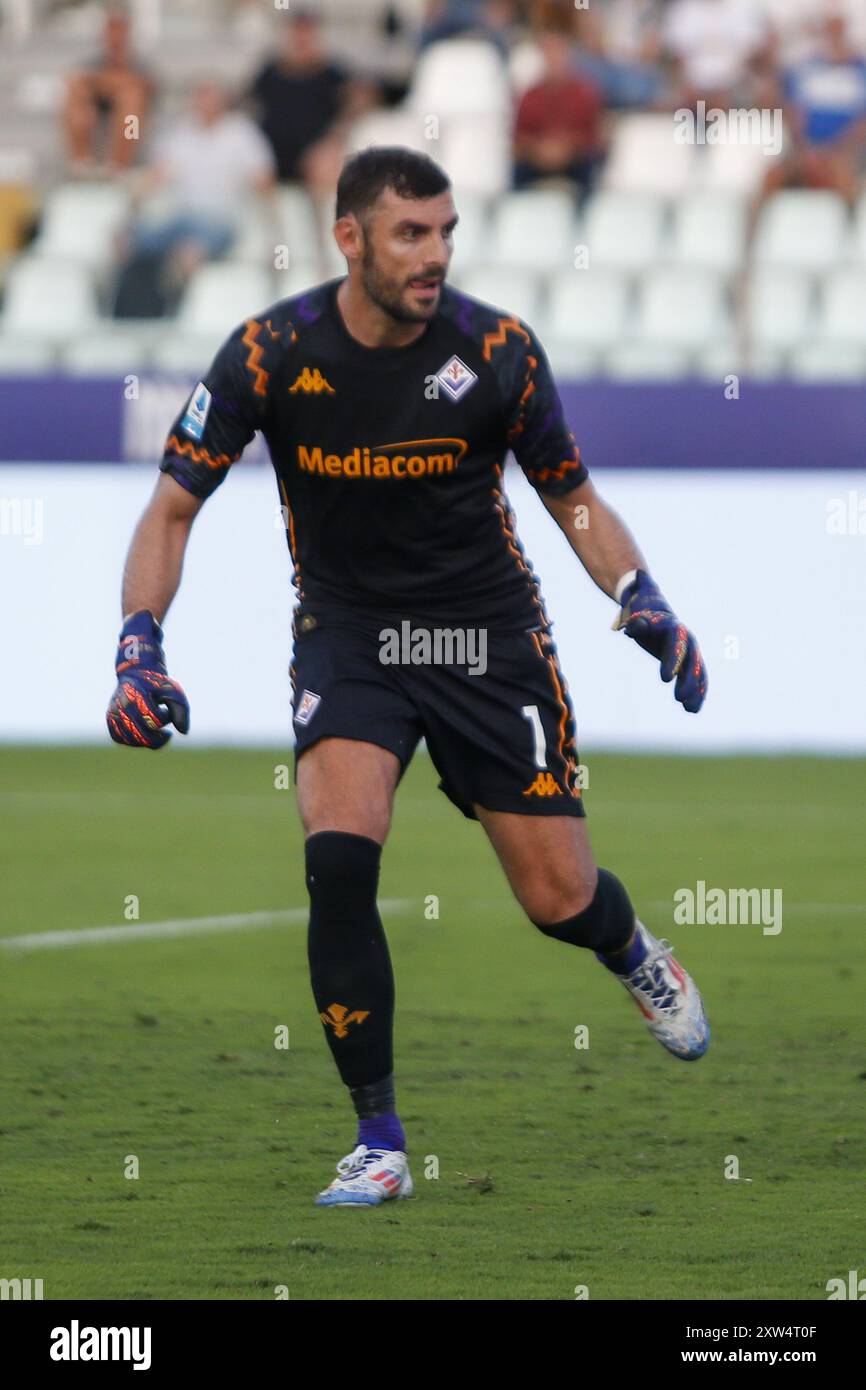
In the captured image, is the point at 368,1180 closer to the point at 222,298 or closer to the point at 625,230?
the point at 222,298

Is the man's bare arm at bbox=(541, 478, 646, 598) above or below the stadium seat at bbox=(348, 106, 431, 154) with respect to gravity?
below

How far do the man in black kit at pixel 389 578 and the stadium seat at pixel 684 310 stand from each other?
9853mm

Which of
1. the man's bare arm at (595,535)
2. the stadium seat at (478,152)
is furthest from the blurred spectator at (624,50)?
the man's bare arm at (595,535)

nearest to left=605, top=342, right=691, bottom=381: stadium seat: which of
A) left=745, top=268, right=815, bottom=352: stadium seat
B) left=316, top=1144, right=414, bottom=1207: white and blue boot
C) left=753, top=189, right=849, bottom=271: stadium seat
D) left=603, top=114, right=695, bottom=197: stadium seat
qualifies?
left=745, top=268, right=815, bottom=352: stadium seat

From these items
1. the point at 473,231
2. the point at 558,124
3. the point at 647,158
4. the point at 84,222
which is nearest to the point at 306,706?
the point at 558,124

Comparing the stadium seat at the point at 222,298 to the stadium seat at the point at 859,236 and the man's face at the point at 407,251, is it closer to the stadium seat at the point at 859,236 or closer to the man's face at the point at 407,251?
the stadium seat at the point at 859,236

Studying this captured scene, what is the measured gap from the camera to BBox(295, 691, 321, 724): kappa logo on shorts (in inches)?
225

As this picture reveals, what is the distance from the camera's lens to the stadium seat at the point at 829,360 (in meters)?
14.8

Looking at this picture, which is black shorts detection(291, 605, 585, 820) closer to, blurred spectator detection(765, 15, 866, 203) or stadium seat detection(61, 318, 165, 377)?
stadium seat detection(61, 318, 165, 377)

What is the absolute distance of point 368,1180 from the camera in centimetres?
548

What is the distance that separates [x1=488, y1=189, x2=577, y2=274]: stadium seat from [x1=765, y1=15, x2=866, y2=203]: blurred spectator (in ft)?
4.30

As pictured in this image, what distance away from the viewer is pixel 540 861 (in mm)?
5906

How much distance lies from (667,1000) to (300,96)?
10604mm

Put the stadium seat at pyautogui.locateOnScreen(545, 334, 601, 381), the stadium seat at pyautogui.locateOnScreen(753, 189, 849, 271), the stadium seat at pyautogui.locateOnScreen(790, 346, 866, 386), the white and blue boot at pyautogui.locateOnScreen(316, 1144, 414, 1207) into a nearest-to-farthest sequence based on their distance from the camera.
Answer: the white and blue boot at pyautogui.locateOnScreen(316, 1144, 414, 1207)
the stadium seat at pyautogui.locateOnScreen(790, 346, 866, 386)
the stadium seat at pyautogui.locateOnScreen(545, 334, 601, 381)
the stadium seat at pyautogui.locateOnScreen(753, 189, 849, 271)
